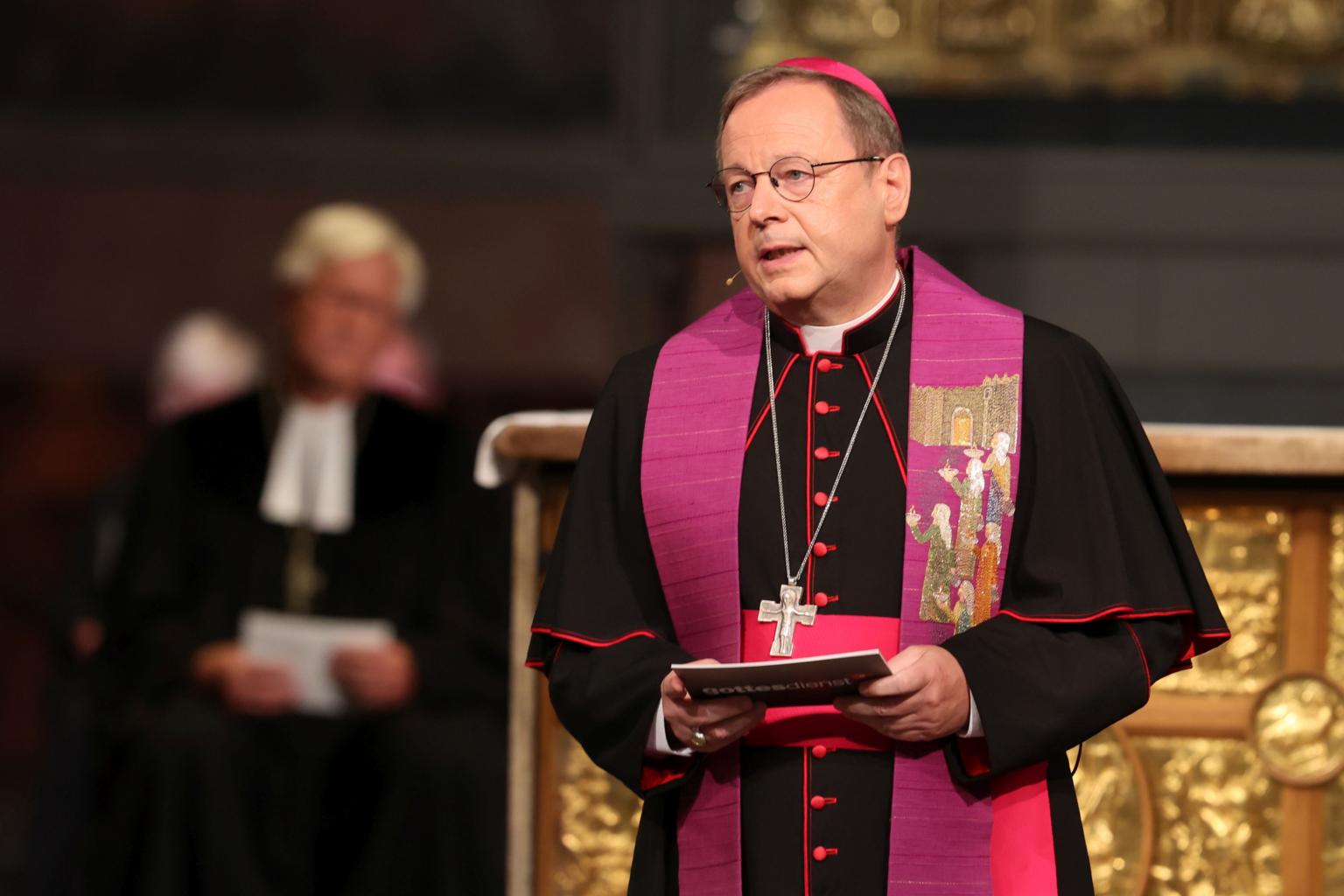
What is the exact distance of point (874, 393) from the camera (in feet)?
7.95

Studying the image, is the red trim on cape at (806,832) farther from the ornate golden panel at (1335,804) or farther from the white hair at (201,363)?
the white hair at (201,363)

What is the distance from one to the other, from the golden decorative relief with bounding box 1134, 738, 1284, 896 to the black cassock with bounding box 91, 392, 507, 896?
2598 millimetres

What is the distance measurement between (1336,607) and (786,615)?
145 centimetres

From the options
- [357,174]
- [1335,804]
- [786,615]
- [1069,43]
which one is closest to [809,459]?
[786,615]

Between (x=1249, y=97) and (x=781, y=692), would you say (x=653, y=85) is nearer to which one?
(x=1249, y=97)

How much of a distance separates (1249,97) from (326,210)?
10.1 feet

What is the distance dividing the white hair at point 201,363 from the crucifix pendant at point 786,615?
Answer: 4.31 metres

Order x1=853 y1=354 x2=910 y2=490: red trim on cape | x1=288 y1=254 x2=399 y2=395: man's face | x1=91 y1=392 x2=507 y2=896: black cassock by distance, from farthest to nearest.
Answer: x1=288 y1=254 x2=399 y2=395: man's face → x1=91 y1=392 x2=507 y2=896: black cassock → x1=853 y1=354 x2=910 y2=490: red trim on cape

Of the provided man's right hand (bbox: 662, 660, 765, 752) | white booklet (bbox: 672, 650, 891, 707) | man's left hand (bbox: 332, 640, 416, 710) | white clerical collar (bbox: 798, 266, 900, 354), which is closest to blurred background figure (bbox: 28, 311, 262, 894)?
man's left hand (bbox: 332, 640, 416, 710)

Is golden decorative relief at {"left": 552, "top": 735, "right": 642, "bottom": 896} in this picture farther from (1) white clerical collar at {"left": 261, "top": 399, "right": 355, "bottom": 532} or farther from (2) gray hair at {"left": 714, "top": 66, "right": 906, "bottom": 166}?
(1) white clerical collar at {"left": 261, "top": 399, "right": 355, "bottom": 532}

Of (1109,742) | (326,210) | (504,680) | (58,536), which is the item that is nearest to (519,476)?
(1109,742)

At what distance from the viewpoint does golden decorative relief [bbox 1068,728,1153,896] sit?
3322mm

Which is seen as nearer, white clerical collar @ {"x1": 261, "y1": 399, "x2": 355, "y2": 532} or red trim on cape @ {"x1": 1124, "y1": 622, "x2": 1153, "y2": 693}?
red trim on cape @ {"x1": 1124, "y1": 622, "x2": 1153, "y2": 693}

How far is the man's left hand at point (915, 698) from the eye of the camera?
210 centimetres
